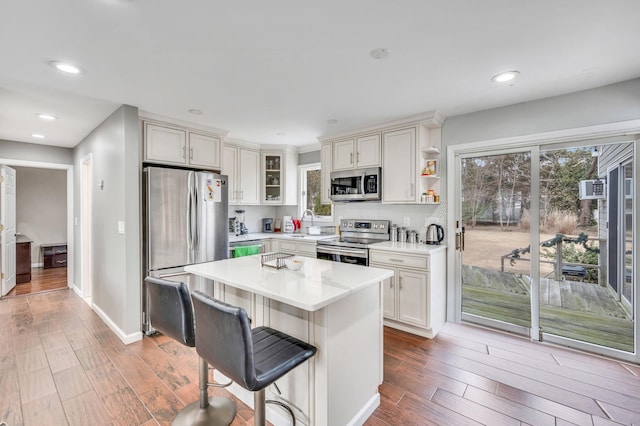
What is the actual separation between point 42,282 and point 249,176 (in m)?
4.41

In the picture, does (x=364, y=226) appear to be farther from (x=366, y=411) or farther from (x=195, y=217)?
(x=366, y=411)

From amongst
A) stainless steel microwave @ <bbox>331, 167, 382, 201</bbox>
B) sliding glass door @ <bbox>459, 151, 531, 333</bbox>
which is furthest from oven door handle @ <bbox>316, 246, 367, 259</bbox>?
sliding glass door @ <bbox>459, 151, 531, 333</bbox>

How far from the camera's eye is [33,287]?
4.95 metres

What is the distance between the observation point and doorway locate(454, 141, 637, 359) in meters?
2.62

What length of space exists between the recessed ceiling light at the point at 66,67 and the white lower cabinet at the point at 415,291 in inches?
124

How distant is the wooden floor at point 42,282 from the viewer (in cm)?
474

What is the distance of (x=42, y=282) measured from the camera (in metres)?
5.27

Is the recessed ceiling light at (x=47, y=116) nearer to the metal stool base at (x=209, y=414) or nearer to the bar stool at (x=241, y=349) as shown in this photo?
the bar stool at (x=241, y=349)

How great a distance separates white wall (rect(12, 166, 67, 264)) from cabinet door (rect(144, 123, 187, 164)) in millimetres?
5282

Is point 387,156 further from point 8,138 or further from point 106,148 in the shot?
point 8,138

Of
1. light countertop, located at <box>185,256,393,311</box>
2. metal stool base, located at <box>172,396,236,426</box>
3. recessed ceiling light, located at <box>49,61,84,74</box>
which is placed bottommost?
metal stool base, located at <box>172,396,236,426</box>

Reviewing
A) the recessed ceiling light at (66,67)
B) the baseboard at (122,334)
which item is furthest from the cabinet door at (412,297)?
the recessed ceiling light at (66,67)

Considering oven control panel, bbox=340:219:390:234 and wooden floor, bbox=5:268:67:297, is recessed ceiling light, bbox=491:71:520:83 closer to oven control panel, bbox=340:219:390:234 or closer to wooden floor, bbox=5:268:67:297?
oven control panel, bbox=340:219:390:234

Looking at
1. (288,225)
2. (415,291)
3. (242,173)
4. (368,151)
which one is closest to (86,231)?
(242,173)
